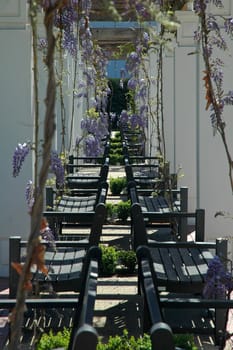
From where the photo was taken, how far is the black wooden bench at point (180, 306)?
2.46m

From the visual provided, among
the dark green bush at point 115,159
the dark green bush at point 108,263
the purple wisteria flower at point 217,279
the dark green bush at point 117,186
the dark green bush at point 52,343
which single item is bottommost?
the dark green bush at point 115,159

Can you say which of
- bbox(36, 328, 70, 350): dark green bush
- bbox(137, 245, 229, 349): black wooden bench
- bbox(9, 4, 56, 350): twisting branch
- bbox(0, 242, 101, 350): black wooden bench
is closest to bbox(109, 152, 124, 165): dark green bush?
bbox(137, 245, 229, 349): black wooden bench

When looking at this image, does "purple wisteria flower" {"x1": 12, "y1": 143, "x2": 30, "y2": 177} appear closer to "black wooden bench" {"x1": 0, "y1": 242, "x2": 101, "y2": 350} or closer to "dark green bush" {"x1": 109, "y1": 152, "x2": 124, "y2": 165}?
"black wooden bench" {"x1": 0, "y1": 242, "x2": 101, "y2": 350}

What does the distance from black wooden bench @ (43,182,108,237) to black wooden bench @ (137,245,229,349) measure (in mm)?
408

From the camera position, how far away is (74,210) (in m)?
5.24

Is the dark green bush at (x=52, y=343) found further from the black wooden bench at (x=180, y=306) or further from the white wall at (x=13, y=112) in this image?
the white wall at (x=13, y=112)

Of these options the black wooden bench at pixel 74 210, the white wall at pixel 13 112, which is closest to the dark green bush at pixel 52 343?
the black wooden bench at pixel 74 210

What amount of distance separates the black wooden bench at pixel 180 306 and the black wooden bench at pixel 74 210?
0.41 metres

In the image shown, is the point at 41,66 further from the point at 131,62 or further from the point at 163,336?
the point at 163,336

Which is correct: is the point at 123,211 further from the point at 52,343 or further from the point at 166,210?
the point at 52,343

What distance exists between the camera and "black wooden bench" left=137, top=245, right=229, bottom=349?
2.46 meters

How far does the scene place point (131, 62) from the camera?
837 cm

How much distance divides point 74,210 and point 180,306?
→ 2.82m

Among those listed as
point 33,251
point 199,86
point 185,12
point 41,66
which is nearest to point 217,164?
point 199,86
